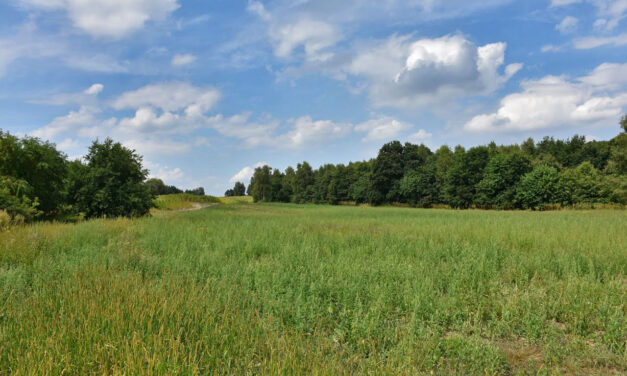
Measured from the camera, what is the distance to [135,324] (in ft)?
11.8

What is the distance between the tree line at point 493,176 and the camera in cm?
4191

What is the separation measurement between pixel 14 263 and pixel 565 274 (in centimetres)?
1338

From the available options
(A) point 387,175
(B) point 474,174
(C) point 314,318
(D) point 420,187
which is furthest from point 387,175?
(C) point 314,318

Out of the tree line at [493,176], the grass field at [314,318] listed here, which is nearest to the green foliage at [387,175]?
the tree line at [493,176]

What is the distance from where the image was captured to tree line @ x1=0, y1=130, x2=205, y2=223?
1766 centimetres

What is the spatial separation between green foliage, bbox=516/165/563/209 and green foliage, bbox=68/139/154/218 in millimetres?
47147

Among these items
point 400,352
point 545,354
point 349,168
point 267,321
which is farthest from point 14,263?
point 349,168

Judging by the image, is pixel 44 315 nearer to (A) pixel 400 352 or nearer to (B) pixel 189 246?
(A) pixel 400 352

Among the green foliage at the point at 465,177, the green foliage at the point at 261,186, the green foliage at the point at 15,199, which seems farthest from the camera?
the green foliage at the point at 261,186

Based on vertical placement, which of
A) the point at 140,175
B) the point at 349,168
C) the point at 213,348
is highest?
the point at 349,168

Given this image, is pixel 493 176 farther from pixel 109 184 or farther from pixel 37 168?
pixel 37 168

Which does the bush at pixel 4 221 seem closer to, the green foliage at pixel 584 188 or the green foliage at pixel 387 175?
the green foliage at pixel 387 175

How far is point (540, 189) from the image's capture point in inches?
1639

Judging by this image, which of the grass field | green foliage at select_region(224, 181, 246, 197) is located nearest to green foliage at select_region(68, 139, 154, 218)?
the grass field
